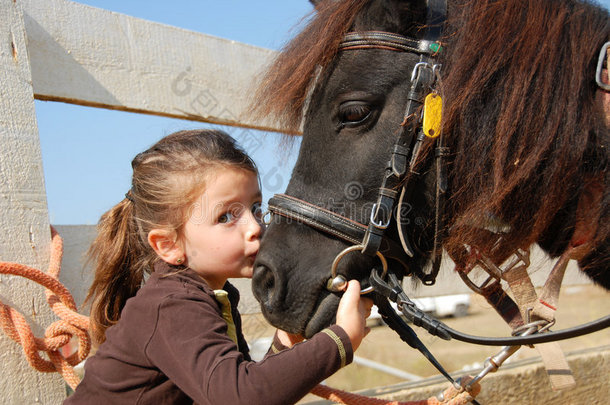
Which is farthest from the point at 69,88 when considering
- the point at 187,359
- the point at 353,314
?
the point at 353,314

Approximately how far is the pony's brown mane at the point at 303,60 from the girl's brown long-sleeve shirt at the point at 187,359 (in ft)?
1.89

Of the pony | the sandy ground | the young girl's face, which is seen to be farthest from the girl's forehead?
the sandy ground

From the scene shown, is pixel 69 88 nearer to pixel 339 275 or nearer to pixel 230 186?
pixel 230 186

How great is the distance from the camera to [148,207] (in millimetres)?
1229

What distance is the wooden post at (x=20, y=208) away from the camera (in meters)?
1.25

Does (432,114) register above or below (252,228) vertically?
above

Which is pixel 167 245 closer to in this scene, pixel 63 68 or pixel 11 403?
pixel 11 403

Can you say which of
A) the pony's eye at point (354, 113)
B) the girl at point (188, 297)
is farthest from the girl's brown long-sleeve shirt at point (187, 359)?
the pony's eye at point (354, 113)

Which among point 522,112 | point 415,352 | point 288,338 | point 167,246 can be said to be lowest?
point 415,352

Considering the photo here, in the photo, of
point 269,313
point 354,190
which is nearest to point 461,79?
point 354,190

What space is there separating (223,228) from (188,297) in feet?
0.63

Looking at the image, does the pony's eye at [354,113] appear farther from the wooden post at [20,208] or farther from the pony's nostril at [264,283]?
the wooden post at [20,208]

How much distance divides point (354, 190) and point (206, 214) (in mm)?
383

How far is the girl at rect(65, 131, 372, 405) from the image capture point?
92cm
